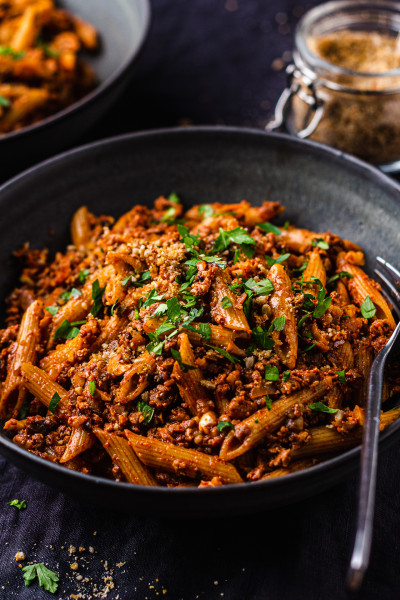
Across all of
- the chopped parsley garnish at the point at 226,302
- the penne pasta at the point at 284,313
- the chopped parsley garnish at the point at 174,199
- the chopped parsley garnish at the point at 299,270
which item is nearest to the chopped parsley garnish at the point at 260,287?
the penne pasta at the point at 284,313

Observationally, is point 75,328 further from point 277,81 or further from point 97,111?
point 277,81

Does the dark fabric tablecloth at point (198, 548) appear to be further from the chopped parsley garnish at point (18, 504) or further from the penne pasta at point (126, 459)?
the penne pasta at point (126, 459)

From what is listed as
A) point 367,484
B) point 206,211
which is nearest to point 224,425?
point 367,484

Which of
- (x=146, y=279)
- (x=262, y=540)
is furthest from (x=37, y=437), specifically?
(x=262, y=540)

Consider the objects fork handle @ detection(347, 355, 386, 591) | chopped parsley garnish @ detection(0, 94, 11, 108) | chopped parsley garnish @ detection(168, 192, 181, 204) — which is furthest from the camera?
chopped parsley garnish @ detection(0, 94, 11, 108)

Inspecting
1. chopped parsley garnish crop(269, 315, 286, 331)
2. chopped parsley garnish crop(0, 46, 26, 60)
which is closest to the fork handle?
chopped parsley garnish crop(269, 315, 286, 331)

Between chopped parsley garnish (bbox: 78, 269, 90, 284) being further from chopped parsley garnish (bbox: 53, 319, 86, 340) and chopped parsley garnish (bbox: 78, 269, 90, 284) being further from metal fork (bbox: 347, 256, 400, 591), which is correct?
metal fork (bbox: 347, 256, 400, 591)

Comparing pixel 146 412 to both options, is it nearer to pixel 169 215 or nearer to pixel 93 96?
pixel 169 215
